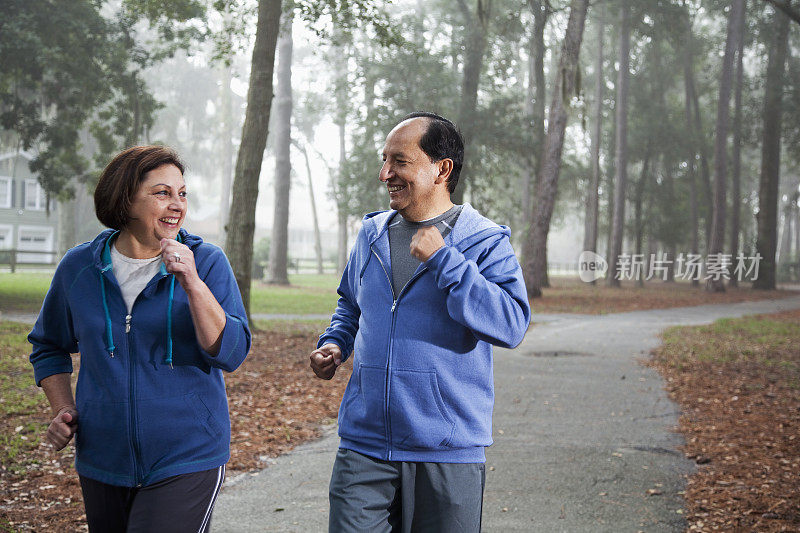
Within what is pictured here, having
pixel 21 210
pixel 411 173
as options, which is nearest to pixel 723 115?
pixel 411 173

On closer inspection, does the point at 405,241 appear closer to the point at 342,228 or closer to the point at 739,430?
the point at 739,430

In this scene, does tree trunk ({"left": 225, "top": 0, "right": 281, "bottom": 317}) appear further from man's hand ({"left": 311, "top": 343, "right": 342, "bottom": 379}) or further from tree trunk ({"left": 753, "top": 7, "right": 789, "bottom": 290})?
tree trunk ({"left": 753, "top": 7, "right": 789, "bottom": 290})

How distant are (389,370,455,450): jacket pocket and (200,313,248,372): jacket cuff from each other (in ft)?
1.70

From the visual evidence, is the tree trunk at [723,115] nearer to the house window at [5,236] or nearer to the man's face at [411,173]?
the man's face at [411,173]

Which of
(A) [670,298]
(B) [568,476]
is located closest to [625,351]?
(B) [568,476]

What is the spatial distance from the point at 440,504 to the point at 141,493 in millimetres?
970

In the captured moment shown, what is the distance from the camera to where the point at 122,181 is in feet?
9.07

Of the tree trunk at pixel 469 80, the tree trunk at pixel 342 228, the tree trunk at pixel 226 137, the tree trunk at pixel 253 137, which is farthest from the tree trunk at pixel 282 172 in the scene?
the tree trunk at pixel 253 137

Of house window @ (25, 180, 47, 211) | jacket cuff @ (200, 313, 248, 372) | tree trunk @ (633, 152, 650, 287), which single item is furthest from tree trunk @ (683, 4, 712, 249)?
jacket cuff @ (200, 313, 248, 372)

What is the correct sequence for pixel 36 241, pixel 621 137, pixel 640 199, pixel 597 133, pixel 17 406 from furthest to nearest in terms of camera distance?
pixel 36 241, pixel 640 199, pixel 597 133, pixel 621 137, pixel 17 406

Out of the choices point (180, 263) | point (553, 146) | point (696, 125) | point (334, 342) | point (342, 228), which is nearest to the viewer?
point (180, 263)

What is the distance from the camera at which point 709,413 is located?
8.91 m

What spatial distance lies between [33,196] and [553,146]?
1369 inches

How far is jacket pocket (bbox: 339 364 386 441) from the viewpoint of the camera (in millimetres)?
2854
